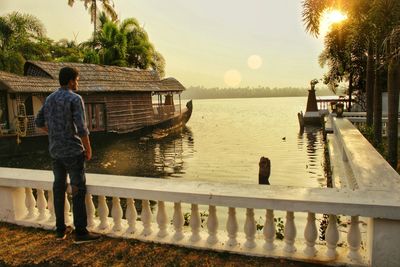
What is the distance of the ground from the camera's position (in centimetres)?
341

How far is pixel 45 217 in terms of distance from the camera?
4.58 meters

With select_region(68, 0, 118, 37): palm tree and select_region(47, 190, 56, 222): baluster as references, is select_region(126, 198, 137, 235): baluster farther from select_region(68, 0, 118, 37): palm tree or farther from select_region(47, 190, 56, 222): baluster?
select_region(68, 0, 118, 37): palm tree

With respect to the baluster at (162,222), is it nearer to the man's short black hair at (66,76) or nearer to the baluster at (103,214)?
the baluster at (103,214)

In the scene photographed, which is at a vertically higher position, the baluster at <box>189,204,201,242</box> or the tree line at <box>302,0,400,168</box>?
the tree line at <box>302,0,400,168</box>

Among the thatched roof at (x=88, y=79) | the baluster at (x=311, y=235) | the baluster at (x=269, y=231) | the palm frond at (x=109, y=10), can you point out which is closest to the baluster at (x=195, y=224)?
the baluster at (x=269, y=231)

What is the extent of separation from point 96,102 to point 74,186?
2346 centimetres

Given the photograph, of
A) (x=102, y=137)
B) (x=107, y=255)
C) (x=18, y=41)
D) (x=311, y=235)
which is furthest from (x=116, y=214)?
(x=18, y=41)

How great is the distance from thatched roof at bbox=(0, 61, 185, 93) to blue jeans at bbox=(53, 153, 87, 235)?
19359 millimetres

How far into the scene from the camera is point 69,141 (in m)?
3.79

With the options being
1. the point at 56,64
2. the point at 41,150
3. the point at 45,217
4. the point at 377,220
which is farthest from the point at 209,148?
the point at 377,220

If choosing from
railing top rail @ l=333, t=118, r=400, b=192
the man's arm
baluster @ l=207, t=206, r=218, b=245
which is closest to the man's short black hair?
the man's arm

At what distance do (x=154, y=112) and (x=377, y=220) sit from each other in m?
32.0

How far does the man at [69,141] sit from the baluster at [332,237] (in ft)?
8.44

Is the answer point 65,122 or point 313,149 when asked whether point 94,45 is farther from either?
point 65,122
